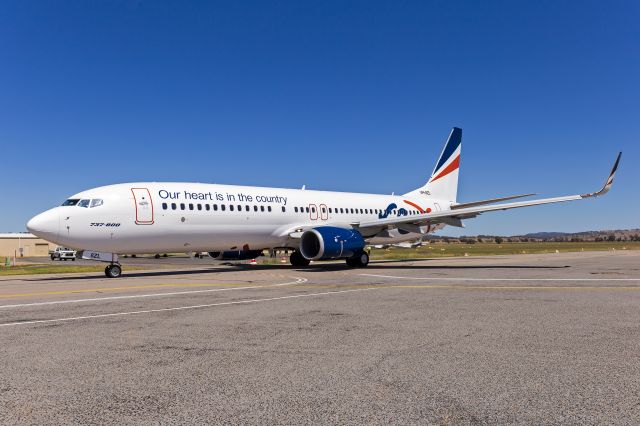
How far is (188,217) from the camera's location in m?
22.6

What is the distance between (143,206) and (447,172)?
2306cm

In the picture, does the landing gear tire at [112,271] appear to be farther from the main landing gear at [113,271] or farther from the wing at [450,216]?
the wing at [450,216]

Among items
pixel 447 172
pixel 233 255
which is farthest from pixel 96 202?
pixel 447 172

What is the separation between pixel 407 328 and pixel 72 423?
5194 millimetres

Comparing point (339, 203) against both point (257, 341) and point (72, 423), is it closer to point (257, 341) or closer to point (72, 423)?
point (257, 341)

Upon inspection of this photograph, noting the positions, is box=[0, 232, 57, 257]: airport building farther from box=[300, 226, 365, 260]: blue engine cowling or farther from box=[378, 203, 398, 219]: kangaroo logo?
box=[300, 226, 365, 260]: blue engine cowling

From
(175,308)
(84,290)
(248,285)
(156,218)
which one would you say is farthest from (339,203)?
(175,308)

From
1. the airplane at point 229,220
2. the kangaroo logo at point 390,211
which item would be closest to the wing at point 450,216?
the airplane at point 229,220

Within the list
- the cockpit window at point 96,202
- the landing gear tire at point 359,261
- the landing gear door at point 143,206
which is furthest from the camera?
the landing gear tire at point 359,261

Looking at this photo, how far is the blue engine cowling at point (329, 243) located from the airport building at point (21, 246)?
252 ft

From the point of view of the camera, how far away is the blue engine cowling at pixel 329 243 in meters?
24.2

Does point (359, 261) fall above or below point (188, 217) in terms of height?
below

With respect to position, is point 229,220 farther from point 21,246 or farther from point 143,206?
point 21,246

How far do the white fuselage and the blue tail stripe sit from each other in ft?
32.6
